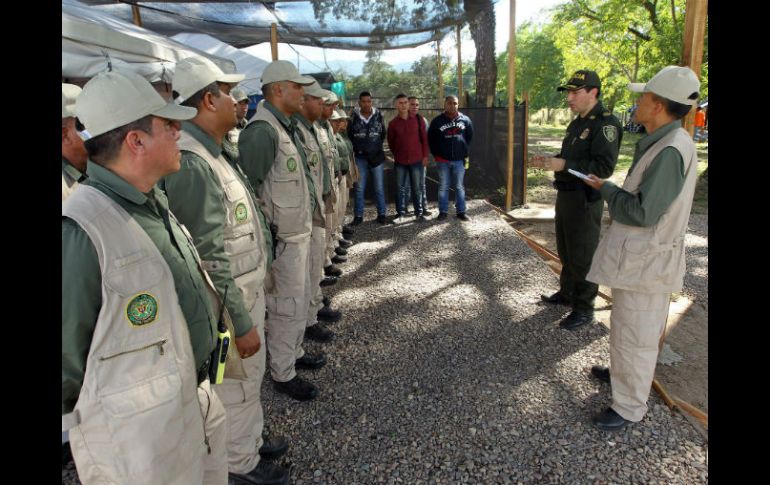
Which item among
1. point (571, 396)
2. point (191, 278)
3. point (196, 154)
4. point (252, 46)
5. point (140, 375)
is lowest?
point (571, 396)

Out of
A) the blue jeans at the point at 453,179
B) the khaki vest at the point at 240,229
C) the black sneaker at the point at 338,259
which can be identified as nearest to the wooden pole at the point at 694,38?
the khaki vest at the point at 240,229

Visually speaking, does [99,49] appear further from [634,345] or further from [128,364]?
[634,345]

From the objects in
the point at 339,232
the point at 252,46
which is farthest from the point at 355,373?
the point at 252,46

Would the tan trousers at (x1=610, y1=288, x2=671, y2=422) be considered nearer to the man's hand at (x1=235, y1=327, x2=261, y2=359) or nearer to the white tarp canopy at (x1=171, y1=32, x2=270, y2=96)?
the man's hand at (x1=235, y1=327, x2=261, y2=359)

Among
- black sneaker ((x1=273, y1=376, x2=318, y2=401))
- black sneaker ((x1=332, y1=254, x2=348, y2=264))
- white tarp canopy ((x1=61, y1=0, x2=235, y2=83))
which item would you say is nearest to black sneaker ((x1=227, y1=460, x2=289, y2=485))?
black sneaker ((x1=273, y1=376, x2=318, y2=401))

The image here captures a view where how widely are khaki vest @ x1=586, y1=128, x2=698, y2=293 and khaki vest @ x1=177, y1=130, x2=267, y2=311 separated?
2.03 meters

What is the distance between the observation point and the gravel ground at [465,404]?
2539 millimetres

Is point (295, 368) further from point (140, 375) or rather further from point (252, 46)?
point (252, 46)

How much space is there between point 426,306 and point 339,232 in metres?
2.81

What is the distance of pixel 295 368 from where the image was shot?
11.7 feet

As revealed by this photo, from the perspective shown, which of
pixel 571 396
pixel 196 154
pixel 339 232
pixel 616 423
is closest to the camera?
pixel 196 154

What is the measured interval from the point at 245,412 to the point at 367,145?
6.14 m

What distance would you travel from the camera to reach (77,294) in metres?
1.25

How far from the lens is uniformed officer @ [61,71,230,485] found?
1272mm
